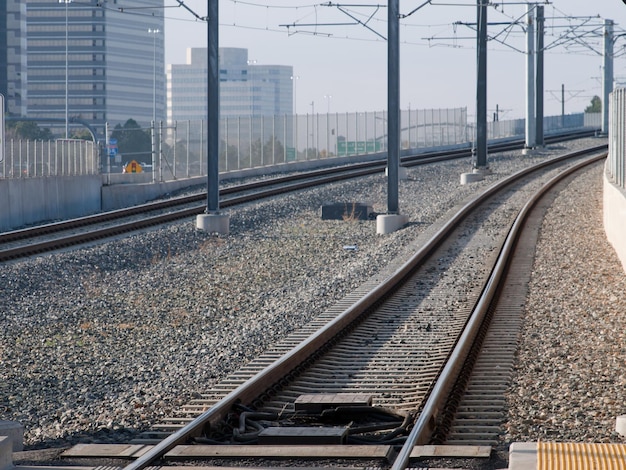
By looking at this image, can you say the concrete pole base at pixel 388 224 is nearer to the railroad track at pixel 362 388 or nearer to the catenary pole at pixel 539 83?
the railroad track at pixel 362 388

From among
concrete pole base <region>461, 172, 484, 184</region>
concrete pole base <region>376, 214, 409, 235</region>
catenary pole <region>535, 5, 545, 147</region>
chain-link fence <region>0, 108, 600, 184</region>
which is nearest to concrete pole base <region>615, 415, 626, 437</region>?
concrete pole base <region>376, 214, 409, 235</region>

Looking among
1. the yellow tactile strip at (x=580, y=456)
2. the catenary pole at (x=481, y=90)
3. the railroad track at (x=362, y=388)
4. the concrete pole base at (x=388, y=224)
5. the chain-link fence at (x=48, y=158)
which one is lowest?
the railroad track at (x=362, y=388)

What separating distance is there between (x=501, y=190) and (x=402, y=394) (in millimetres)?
27419

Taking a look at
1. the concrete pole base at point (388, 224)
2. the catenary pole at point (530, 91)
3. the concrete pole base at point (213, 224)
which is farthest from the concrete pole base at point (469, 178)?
the catenary pole at point (530, 91)

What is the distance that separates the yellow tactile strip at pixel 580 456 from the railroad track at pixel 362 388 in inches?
37.9

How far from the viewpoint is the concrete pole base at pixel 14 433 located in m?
8.10

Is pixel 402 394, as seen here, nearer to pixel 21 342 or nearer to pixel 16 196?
pixel 21 342

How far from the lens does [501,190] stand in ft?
121

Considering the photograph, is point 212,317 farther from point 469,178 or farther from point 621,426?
point 469,178

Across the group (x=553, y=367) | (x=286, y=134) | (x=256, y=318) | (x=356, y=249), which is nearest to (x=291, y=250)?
(x=356, y=249)

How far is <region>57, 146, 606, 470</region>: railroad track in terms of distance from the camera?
26.4 feet

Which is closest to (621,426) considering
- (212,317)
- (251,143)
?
(212,317)

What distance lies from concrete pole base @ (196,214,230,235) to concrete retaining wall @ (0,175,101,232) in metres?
5.77

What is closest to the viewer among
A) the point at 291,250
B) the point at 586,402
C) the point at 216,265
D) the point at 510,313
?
the point at 586,402
